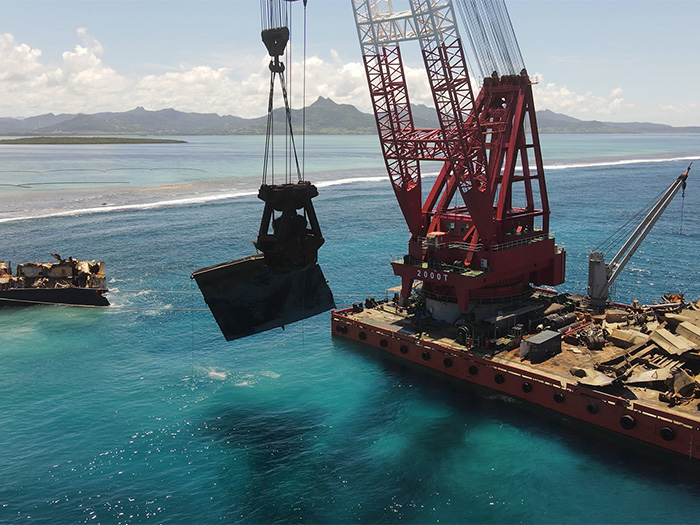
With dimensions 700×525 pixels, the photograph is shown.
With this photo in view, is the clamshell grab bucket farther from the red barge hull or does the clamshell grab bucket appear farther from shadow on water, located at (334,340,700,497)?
the red barge hull

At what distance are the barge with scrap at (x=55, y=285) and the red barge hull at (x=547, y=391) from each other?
25749mm

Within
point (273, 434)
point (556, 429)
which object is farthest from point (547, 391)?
point (273, 434)

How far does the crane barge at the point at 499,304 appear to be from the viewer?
1262 inches

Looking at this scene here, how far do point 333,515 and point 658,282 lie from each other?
4716cm

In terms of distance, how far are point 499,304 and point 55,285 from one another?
130 feet

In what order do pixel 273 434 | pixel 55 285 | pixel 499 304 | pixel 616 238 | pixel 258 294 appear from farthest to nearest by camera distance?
pixel 616 238
pixel 55 285
pixel 499 304
pixel 273 434
pixel 258 294

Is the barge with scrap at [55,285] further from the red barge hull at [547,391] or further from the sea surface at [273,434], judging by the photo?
the red barge hull at [547,391]

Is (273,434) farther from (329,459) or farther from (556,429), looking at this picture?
(556,429)

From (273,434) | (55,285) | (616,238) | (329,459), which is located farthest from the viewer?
(616,238)

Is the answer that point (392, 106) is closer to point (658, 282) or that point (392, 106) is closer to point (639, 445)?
point (639, 445)

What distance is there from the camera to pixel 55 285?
55.2m

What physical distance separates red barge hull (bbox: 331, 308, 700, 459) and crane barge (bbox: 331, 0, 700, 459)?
0.07 m

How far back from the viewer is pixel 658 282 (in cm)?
5959

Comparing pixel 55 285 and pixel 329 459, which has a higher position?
pixel 55 285
